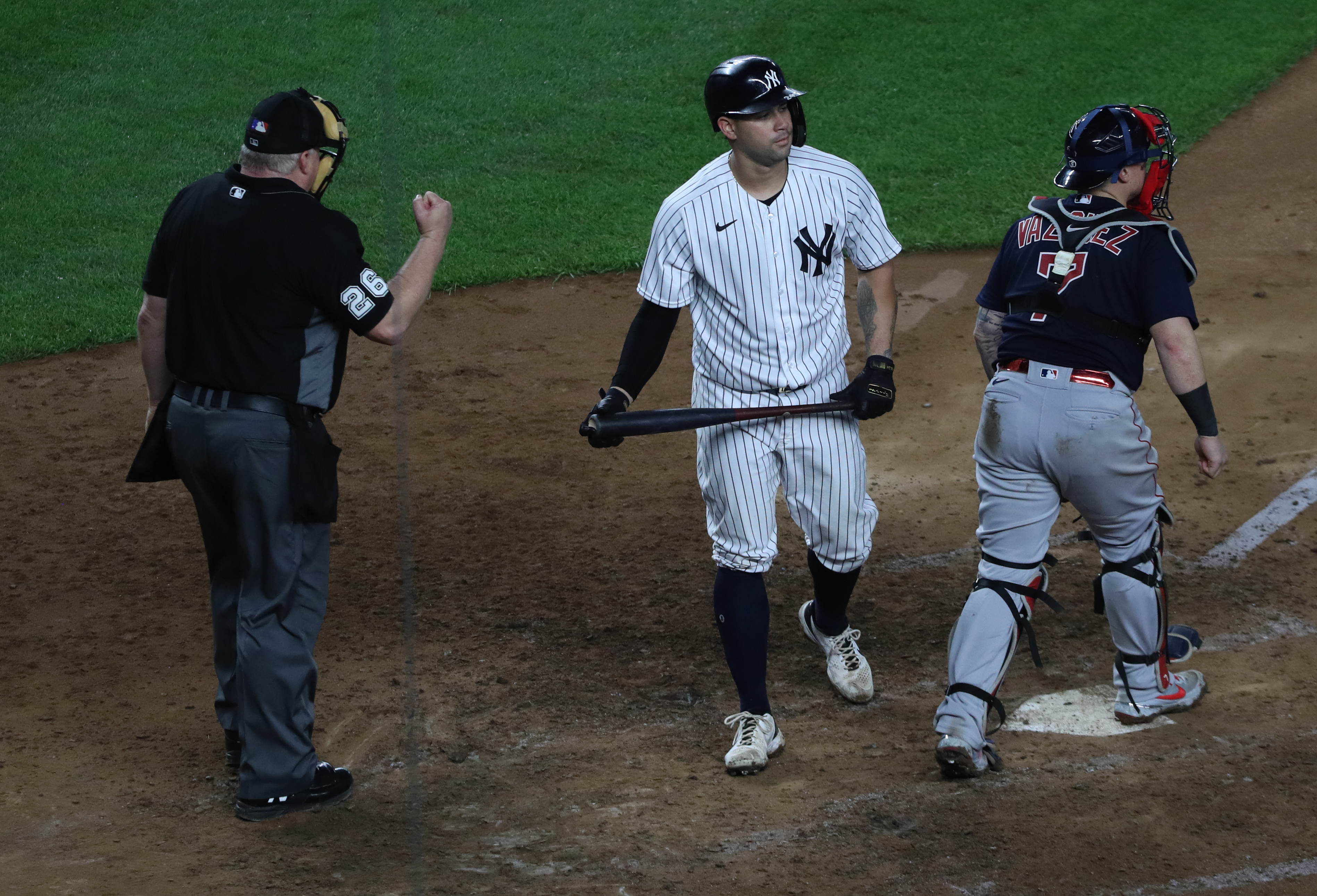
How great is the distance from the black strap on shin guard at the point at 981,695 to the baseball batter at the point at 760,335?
542 mm

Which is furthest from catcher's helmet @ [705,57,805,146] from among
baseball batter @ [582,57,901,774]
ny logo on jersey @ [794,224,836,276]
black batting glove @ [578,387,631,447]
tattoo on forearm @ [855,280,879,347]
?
black batting glove @ [578,387,631,447]

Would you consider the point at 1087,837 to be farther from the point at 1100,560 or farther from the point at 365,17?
the point at 365,17

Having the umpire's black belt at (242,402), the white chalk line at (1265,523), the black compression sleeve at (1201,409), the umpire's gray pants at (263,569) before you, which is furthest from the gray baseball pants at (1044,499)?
the umpire's black belt at (242,402)

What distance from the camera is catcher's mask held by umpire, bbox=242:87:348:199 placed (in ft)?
12.9

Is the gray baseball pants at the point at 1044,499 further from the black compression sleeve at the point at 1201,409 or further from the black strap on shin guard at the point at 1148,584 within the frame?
the black compression sleeve at the point at 1201,409

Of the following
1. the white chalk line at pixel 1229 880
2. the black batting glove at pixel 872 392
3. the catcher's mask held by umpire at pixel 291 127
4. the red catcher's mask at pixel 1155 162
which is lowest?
the white chalk line at pixel 1229 880

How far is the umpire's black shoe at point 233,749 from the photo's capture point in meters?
4.38

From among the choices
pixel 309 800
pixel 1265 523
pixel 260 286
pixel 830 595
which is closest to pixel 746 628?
pixel 830 595

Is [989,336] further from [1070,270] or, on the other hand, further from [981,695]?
[981,695]

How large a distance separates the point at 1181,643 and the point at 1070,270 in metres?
1.44

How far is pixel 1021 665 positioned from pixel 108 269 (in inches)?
264

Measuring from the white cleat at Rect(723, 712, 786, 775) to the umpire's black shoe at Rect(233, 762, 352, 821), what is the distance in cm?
111

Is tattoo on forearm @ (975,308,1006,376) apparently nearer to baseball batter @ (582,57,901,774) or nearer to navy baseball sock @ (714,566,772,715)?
baseball batter @ (582,57,901,774)

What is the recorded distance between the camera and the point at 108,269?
9289 millimetres
